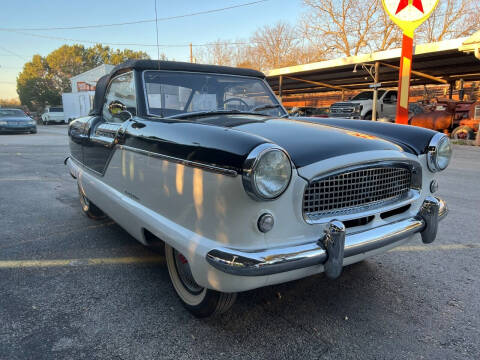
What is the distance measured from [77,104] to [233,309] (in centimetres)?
3491

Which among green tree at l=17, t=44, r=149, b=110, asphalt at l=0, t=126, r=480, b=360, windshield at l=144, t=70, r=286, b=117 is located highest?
green tree at l=17, t=44, r=149, b=110

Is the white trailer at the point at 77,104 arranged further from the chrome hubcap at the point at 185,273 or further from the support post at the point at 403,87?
the chrome hubcap at the point at 185,273

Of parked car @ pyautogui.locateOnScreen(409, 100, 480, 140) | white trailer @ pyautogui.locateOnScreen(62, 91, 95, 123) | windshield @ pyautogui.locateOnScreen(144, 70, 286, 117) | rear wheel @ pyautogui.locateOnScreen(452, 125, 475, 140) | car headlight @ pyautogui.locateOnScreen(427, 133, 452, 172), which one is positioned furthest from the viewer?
white trailer @ pyautogui.locateOnScreen(62, 91, 95, 123)

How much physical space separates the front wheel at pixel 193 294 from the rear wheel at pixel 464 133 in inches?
543

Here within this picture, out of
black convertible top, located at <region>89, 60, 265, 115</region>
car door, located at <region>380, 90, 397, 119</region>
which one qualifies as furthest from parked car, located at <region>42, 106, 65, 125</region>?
black convertible top, located at <region>89, 60, 265, 115</region>

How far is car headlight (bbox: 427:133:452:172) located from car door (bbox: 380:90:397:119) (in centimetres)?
1484

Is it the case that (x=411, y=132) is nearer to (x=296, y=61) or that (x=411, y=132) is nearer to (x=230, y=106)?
(x=230, y=106)

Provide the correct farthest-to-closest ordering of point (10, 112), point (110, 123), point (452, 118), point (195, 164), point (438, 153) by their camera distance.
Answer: point (10, 112), point (452, 118), point (110, 123), point (438, 153), point (195, 164)

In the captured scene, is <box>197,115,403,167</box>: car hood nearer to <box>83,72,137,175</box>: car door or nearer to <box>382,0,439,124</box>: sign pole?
<box>83,72,137,175</box>: car door

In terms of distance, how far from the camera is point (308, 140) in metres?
2.03

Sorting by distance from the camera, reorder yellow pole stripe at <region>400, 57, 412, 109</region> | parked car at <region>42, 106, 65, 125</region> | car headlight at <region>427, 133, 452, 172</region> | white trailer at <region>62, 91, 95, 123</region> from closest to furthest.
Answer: car headlight at <region>427, 133, 452, 172</region> → yellow pole stripe at <region>400, 57, 412, 109</region> → white trailer at <region>62, 91, 95, 123</region> → parked car at <region>42, 106, 65, 125</region>

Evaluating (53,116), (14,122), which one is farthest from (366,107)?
(53,116)

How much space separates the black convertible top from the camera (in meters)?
2.92

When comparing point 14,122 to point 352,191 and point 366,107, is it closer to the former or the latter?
point 366,107
